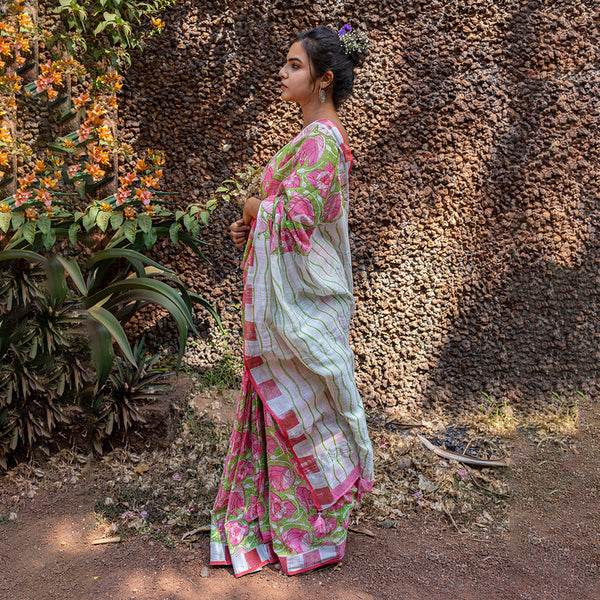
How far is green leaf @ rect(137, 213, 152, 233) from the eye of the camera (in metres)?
2.81

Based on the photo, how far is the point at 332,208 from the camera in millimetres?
1950

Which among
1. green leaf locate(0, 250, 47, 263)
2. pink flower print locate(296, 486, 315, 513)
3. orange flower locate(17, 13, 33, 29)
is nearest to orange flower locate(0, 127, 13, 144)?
orange flower locate(17, 13, 33, 29)

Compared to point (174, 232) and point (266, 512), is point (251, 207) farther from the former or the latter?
point (266, 512)

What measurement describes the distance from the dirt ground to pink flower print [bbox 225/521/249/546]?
101mm

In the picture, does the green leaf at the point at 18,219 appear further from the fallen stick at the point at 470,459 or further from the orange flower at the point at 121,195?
the fallen stick at the point at 470,459

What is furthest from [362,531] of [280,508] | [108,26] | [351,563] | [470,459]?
[108,26]

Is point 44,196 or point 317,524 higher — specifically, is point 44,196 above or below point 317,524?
above

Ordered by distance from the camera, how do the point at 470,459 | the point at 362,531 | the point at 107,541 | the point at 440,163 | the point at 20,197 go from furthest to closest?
the point at 440,163, the point at 470,459, the point at 20,197, the point at 362,531, the point at 107,541

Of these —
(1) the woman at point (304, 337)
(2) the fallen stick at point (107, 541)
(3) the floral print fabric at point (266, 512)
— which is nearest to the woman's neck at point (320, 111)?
(1) the woman at point (304, 337)

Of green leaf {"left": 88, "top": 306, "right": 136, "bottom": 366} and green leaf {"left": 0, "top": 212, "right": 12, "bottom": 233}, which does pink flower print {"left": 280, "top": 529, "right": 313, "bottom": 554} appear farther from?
green leaf {"left": 0, "top": 212, "right": 12, "bottom": 233}

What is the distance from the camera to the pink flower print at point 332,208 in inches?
75.7

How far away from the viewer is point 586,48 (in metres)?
3.02

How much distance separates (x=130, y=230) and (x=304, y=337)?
4.44 ft

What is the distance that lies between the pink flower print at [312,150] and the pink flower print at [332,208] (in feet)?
0.45
